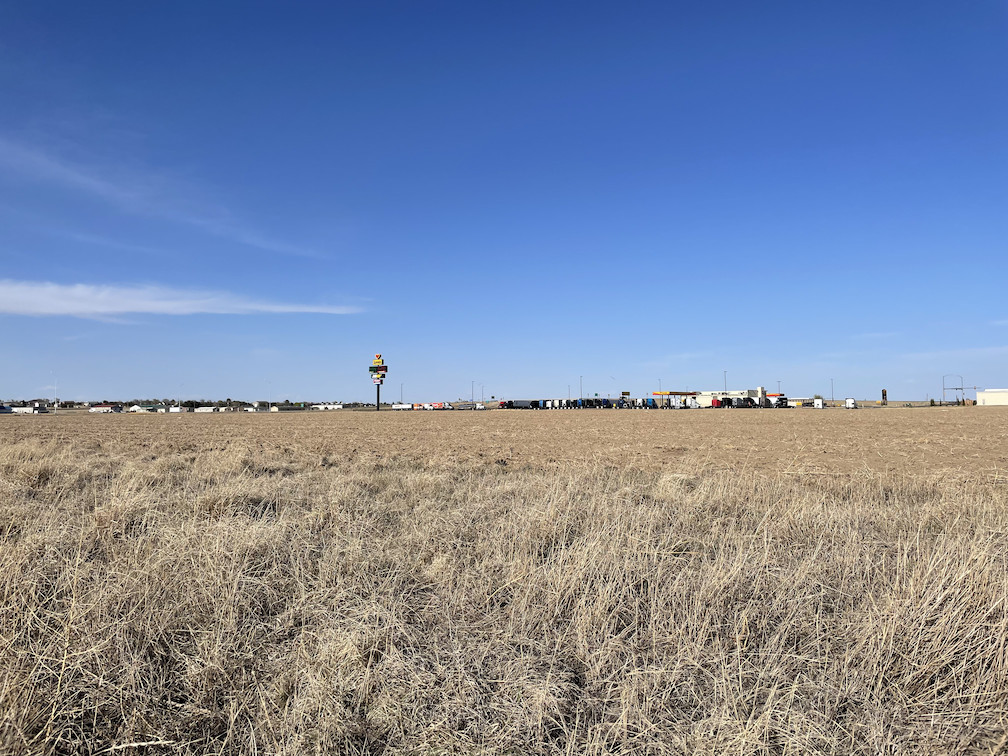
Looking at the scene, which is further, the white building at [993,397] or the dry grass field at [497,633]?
the white building at [993,397]

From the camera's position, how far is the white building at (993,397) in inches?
5925

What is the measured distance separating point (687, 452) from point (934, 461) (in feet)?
30.7

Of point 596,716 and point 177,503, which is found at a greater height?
point 177,503

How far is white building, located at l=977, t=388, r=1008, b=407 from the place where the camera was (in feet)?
494

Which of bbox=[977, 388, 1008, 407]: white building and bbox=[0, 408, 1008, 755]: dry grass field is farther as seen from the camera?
bbox=[977, 388, 1008, 407]: white building

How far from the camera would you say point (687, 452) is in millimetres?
26953

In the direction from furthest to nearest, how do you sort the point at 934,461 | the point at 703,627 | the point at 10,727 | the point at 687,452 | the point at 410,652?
the point at 687,452 < the point at 934,461 < the point at 703,627 < the point at 410,652 < the point at 10,727

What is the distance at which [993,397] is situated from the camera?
503 ft

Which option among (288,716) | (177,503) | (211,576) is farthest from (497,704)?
(177,503)

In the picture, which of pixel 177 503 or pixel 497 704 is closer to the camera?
pixel 497 704

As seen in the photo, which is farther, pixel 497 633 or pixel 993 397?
pixel 993 397

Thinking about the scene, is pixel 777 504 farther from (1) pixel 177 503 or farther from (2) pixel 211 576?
(1) pixel 177 503

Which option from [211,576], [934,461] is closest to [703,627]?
[211,576]

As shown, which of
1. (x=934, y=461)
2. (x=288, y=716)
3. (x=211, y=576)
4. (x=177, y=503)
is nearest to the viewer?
(x=288, y=716)
